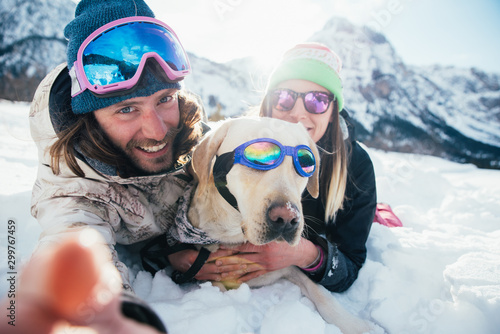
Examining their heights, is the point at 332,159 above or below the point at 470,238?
above

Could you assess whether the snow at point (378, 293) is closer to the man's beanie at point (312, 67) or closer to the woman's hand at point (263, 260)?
the woman's hand at point (263, 260)

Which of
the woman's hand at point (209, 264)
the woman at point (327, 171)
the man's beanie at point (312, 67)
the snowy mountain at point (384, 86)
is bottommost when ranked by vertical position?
the snowy mountain at point (384, 86)

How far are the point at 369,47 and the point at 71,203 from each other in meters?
28.0

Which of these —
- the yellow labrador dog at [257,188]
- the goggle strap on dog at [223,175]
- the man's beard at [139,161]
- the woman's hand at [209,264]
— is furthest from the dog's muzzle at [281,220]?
the man's beard at [139,161]

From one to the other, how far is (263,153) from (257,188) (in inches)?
9.3

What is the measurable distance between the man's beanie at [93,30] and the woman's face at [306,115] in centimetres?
129

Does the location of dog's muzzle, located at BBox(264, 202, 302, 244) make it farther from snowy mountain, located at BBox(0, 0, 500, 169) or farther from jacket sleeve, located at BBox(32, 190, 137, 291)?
snowy mountain, located at BBox(0, 0, 500, 169)

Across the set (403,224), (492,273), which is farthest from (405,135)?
(492,273)

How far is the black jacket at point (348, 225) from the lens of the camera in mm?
2080

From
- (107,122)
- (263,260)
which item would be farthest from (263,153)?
(107,122)

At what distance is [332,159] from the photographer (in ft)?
8.28

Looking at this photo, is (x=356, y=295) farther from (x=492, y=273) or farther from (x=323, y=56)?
(x=323, y=56)

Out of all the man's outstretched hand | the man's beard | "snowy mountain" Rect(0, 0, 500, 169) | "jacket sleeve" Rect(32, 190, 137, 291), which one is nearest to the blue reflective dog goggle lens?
the man's beard

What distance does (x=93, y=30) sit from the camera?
1.66 meters
